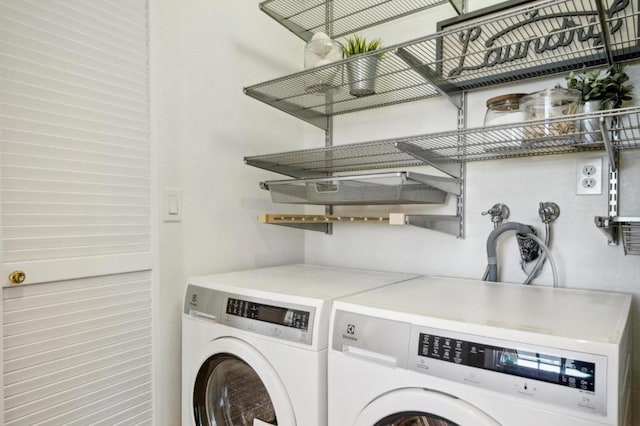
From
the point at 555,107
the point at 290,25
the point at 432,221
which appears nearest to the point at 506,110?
the point at 555,107

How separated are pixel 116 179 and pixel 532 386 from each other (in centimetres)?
141

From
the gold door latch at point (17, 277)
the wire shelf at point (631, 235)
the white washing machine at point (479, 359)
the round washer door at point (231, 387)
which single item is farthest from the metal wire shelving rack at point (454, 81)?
the gold door latch at point (17, 277)

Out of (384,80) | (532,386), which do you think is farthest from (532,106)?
(532,386)

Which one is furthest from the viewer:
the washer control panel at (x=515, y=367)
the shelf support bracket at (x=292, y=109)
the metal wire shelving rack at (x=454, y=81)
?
the shelf support bracket at (x=292, y=109)

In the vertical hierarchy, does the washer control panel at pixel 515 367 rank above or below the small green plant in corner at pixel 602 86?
below

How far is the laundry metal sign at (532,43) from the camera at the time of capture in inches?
49.4

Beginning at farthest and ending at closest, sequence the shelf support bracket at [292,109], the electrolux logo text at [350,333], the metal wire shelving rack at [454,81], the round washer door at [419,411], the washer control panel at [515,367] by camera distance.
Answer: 1. the shelf support bracket at [292,109]
2. the metal wire shelving rack at [454,81]
3. the electrolux logo text at [350,333]
4. the round washer door at [419,411]
5. the washer control panel at [515,367]

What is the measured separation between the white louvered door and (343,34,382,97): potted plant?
819 mm

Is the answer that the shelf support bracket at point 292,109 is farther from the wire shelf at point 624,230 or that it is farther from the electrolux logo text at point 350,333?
the wire shelf at point 624,230

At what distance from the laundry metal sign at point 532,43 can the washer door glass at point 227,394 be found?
1.33 m

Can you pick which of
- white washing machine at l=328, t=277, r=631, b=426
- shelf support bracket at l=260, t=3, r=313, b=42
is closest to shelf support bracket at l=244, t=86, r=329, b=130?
shelf support bracket at l=260, t=3, r=313, b=42

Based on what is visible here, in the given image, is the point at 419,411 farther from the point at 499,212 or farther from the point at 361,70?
the point at 361,70

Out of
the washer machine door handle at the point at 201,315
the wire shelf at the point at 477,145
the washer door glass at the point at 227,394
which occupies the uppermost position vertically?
the wire shelf at the point at 477,145

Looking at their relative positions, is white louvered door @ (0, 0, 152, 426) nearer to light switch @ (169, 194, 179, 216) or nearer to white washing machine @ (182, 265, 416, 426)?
light switch @ (169, 194, 179, 216)
